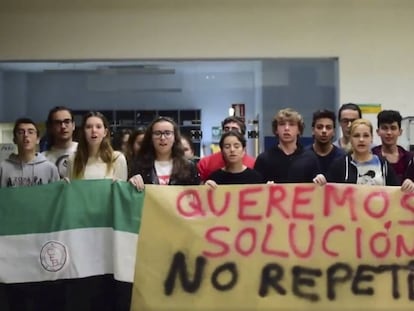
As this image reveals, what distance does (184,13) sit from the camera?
552 centimetres

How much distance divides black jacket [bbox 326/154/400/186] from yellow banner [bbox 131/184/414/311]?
0.15 meters

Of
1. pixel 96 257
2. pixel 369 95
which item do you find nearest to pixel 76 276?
pixel 96 257

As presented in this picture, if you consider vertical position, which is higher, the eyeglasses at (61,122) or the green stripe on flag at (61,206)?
the eyeglasses at (61,122)

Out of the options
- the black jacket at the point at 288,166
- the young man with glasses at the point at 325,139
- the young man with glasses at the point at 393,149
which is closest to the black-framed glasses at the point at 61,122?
the black jacket at the point at 288,166

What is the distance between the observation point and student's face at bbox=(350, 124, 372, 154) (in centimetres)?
329

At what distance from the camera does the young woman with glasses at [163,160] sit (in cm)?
331

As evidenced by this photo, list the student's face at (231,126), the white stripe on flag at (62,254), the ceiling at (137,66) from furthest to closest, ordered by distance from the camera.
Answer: the ceiling at (137,66) → the student's face at (231,126) → the white stripe on flag at (62,254)

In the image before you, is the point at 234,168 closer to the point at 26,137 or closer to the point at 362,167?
the point at 362,167

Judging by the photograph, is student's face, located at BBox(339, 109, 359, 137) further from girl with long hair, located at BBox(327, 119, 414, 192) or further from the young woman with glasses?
the young woman with glasses

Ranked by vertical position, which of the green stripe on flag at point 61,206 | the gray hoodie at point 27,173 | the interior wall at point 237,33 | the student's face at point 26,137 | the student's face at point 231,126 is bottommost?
the green stripe on flag at point 61,206

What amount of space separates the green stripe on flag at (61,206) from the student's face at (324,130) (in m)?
1.26

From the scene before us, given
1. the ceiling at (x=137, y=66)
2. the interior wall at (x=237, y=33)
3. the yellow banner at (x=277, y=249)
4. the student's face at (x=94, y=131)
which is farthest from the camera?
the ceiling at (x=137, y=66)

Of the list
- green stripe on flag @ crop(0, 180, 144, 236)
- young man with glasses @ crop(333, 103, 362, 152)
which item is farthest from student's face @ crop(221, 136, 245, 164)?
young man with glasses @ crop(333, 103, 362, 152)

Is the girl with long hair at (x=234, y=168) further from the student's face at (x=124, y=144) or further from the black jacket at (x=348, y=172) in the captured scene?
the student's face at (x=124, y=144)
